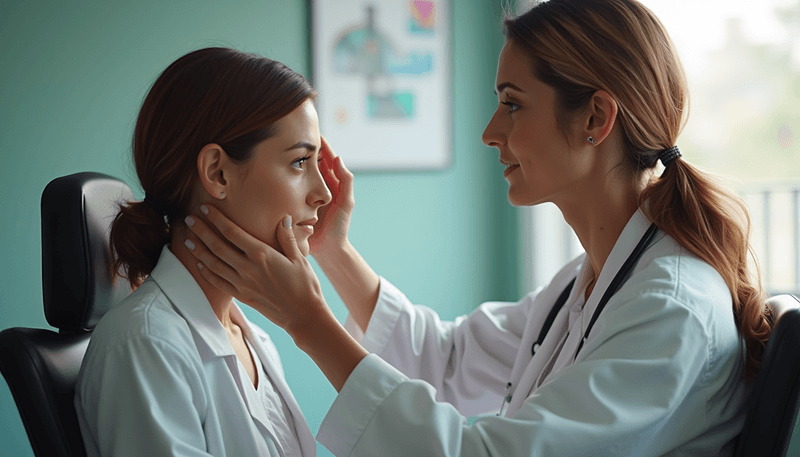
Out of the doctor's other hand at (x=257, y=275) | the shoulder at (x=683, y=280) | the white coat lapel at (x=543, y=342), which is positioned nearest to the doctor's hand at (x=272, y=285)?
the doctor's other hand at (x=257, y=275)

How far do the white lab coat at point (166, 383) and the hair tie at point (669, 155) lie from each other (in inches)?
37.6

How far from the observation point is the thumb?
1.30m

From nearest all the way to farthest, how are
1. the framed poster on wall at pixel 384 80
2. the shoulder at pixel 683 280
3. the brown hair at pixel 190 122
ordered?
the shoulder at pixel 683 280
the brown hair at pixel 190 122
the framed poster on wall at pixel 384 80

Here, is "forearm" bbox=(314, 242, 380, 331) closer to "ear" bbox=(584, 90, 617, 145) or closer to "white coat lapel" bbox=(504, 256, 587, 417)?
"white coat lapel" bbox=(504, 256, 587, 417)

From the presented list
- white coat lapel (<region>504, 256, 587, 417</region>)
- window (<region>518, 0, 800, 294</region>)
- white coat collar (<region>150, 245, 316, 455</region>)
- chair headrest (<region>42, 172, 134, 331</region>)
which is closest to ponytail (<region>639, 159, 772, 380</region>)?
white coat lapel (<region>504, 256, 587, 417</region>)

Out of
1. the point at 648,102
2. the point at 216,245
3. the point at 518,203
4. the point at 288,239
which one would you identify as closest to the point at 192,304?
the point at 216,245

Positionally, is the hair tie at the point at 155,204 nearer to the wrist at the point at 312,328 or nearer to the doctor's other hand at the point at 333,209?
the wrist at the point at 312,328

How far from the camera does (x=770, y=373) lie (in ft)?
3.49

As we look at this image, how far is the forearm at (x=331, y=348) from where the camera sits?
1183 mm

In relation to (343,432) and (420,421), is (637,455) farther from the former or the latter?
(343,432)

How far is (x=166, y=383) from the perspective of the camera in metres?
1.04

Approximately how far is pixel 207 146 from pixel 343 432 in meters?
0.59

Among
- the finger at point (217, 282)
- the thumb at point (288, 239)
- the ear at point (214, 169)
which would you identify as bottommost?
the finger at point (217, 282)

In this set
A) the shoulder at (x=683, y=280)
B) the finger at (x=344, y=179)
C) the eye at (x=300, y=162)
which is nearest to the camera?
the shoulder at (x=683, y=280)
